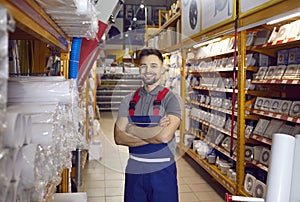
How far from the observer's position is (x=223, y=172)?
3719mm

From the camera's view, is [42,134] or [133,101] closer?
[42,134]

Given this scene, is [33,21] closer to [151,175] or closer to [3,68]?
[3,68]

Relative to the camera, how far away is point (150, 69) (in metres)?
2.13

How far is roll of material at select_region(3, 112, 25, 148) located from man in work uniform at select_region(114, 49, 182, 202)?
145 centimetres

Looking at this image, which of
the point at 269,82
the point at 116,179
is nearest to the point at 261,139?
the point at 269,82

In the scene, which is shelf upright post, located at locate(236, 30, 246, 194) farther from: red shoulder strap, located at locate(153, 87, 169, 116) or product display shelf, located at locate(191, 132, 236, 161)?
red shoulder strap, located at locate(153, 87, 169, 116)

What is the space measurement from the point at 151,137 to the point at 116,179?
2.24 metres

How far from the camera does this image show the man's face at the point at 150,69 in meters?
2.11

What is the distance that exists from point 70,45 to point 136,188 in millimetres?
1003

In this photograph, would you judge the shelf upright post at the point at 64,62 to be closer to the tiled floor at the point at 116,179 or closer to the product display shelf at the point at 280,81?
the tiled floor at the point at 116,179

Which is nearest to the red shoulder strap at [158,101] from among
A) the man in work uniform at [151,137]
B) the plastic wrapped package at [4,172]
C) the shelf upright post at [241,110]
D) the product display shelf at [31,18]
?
the man in work uniform at [151,137]

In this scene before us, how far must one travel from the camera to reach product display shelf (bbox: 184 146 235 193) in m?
3.38

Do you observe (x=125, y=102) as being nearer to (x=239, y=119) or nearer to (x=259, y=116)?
(x=239, y=119)

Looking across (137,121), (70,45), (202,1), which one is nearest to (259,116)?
(137,121)
